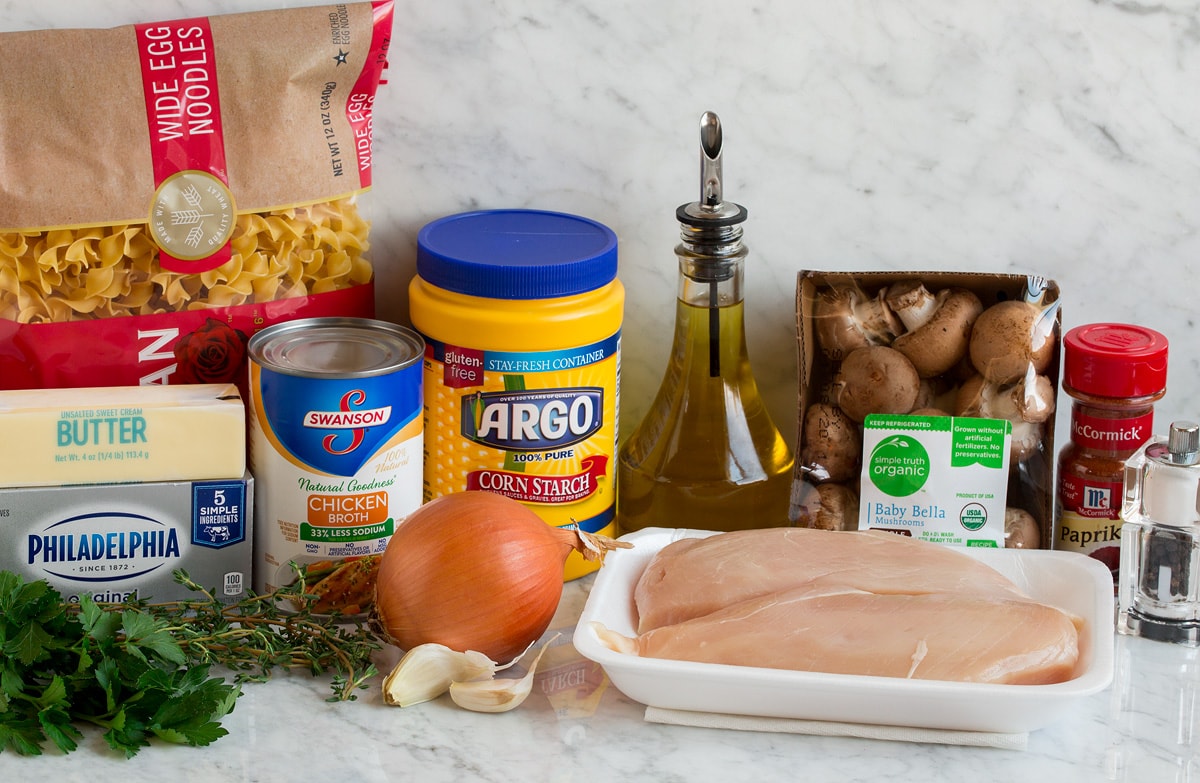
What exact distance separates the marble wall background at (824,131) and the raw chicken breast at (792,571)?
30cm

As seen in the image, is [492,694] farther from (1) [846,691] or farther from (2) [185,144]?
(2) [185,144]

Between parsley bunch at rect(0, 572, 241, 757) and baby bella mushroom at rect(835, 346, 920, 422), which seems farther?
baby bella mushroom at rect(835, 346, 920, 422)

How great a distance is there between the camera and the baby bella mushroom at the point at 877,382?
3.68 feet

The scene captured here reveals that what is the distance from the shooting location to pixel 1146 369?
42.4 inches

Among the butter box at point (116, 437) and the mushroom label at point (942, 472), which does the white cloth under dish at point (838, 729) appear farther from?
the butter box at point (116, 437)

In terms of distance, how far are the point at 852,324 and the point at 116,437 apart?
23.9 inches

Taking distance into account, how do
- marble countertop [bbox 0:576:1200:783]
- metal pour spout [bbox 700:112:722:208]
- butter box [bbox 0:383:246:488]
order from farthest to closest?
metal pour spout [bbox 700:112:722:208], butter box [bbox 0:383:246:488], marble countertop [bbox 0:576:1200:783]

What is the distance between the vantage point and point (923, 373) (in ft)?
3.74

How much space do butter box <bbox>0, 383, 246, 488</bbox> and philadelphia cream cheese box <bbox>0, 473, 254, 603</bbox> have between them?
10 millimetres

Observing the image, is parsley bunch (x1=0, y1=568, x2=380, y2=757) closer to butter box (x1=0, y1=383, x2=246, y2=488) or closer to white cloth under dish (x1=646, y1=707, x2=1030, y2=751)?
butter box (x1=0, y1=383, x2=246, y2=488)

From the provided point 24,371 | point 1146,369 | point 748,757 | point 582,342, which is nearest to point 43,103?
point 24,371

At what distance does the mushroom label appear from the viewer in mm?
1117

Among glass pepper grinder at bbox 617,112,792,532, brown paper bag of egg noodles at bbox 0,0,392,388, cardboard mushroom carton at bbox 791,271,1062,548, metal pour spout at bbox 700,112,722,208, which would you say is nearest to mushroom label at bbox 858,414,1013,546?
cardboard mushroom carton at bbox 791,271,1062,548

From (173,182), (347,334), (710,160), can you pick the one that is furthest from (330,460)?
(710,160)
